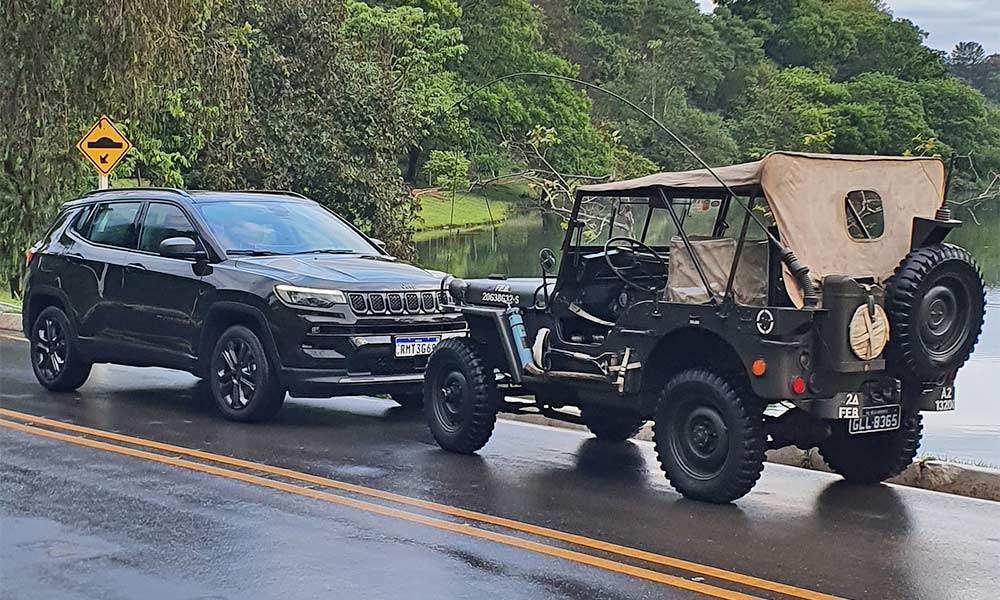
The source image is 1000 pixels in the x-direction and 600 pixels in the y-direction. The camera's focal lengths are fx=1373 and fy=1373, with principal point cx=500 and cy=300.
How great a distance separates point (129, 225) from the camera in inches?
505

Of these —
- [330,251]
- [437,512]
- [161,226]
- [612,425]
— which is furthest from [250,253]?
[437,512]

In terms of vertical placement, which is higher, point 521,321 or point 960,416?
point 521,321

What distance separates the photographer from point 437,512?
8164 mm

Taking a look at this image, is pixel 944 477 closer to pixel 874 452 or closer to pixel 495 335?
pixel 874 452

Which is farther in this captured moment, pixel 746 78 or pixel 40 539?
pixel 746 78

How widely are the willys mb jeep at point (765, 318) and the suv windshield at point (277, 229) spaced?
3.04 meters

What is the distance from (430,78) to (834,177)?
43428mm

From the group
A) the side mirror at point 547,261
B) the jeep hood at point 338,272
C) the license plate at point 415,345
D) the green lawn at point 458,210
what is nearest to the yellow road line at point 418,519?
the jeep hood at point 338,272

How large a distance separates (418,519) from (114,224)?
6.28m

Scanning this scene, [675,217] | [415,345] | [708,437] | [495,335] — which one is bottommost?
[708,437]

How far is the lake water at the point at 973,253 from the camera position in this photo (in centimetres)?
1534

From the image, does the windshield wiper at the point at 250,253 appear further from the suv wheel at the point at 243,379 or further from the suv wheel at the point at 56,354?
the suv wheel at the point at 56,354

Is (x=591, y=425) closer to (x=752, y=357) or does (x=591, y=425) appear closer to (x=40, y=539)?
(x=752, y=357)

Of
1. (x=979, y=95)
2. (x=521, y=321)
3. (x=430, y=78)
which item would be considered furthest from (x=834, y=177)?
(x=430, y=78)
